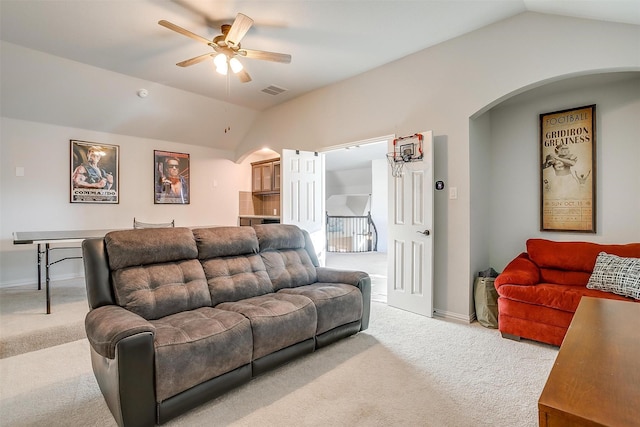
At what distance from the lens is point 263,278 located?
2.72m

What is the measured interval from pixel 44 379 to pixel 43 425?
0.62 metres

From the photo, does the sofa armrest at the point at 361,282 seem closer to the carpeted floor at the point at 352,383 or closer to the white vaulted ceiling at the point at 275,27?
the carpeted floor at the point at 352,383

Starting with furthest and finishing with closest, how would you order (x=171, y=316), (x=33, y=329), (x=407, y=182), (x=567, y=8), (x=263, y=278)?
(x=407, y=182) < (x=33, y=329) < (x=263, y=278) < (x=567, y=8) < (x=171, y=316)

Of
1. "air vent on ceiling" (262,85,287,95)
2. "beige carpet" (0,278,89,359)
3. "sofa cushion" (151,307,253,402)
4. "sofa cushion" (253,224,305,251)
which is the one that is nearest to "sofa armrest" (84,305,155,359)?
"sofa cushion" (151,307,253,402)

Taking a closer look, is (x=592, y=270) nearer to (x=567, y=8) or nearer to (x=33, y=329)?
(x=567, y=8)

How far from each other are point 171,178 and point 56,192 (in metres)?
1.75

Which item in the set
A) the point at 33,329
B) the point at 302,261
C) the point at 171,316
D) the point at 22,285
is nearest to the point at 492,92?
the point at 302,261

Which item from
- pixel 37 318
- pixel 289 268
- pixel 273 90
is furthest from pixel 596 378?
pixel 273 90

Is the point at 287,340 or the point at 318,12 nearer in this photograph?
the point at 287,340

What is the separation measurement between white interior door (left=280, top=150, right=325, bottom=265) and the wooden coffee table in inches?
141

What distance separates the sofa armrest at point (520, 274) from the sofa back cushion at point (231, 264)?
2184mm

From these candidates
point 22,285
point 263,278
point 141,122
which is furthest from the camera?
point 141,122

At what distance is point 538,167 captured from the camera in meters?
3.54

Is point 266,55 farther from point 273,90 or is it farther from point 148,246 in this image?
point 148,246
